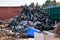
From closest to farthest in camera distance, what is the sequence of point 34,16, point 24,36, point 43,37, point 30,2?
point 43,37 < point 24,36 < point 34,16 < point 30,2

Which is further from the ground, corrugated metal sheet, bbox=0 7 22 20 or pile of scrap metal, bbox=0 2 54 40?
pile of scrap metal, bbox=0 2 54 40

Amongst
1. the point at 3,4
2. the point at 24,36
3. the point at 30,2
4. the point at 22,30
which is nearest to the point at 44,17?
the point at 22,30

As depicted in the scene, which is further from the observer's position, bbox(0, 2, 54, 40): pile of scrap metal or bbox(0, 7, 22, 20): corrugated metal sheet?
bbox(0, 7, 22, 20): corrugated metal sheet

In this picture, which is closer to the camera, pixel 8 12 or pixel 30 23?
pixel 30 23

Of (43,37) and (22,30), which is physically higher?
(43,37)

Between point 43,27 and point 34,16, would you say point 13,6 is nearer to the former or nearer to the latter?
point 34,16

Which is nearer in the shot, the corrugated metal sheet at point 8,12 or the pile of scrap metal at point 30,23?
the pile of scrap metal at point 30,23

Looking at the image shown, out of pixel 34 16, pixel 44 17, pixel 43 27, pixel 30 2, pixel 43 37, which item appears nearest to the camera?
pixel 43 37

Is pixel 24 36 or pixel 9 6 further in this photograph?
pixel 9 6

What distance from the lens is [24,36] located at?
5988 mm

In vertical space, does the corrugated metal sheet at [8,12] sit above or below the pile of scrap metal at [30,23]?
below

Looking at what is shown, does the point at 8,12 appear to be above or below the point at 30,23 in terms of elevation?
below

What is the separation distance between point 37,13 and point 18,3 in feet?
11.6

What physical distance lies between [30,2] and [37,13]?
290cm
